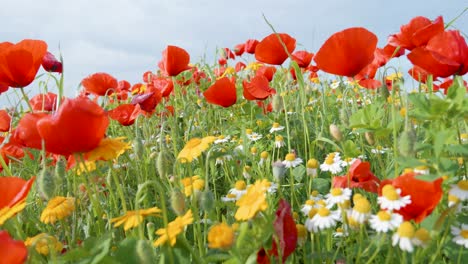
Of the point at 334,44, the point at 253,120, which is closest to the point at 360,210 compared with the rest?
the point at 334,44

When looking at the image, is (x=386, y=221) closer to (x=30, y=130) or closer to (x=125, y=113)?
(x=30, y=130)

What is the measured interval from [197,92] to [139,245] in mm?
4105

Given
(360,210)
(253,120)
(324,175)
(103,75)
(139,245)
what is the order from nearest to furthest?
1. (139,245)
2. (360,210)
3. (324,175)
4. (103,75)
5. (253,120)

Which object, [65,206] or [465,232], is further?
[65,206]

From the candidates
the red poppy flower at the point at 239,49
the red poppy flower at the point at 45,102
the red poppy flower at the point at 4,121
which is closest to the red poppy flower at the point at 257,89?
the red poppy flower at the point at 45,102

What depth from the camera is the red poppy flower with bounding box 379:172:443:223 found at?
1.19 m

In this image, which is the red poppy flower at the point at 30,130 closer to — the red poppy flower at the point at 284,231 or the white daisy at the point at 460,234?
the red poppy flower at the point at 284,231

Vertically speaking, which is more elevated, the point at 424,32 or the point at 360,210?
the point at 424,32

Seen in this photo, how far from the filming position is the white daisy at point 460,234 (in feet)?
4.39

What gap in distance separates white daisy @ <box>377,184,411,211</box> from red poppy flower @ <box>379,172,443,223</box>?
0.02 m

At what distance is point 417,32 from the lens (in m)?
2.16

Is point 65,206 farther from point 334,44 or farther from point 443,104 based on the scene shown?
point 443,104

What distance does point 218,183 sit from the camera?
306 cm

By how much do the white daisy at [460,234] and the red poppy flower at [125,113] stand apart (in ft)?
5.09
